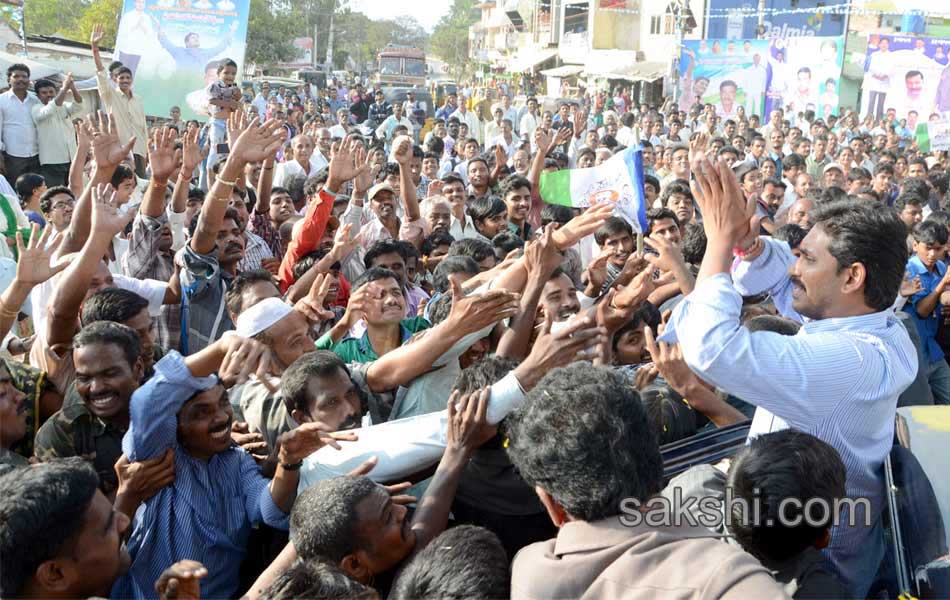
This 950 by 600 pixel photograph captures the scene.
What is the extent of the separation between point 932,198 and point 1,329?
1000cm

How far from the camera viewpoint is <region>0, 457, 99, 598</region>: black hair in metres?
1.95

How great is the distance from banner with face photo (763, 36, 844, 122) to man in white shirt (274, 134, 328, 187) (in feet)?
56.4

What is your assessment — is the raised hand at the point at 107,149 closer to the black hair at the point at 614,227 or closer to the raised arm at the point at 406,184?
the raised arm at the point at 406,184

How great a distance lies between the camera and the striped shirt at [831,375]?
210 cm

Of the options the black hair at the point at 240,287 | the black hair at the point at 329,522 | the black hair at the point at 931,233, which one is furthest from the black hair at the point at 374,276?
the black hair at the point at 931,233

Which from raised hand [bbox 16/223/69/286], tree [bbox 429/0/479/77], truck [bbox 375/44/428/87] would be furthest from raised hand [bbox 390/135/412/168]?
tree [bbox 429/0/479/77]

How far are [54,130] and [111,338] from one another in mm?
8352

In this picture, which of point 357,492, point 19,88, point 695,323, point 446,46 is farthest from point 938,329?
point 446,46

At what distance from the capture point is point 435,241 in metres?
5.98

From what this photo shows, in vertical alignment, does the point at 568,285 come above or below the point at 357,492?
above

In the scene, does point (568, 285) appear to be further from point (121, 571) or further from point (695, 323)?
point (121, 571)

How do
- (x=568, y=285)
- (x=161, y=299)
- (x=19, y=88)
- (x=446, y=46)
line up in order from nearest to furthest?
(x=568, y=285) < (x=161, y=299) < (x=19, y=88) < (x=446, y=46)

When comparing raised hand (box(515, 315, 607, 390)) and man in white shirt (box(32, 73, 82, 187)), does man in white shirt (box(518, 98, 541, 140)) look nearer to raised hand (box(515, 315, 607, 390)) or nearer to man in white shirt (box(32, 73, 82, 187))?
man in white shirt (box(32, 73, 82, 187))

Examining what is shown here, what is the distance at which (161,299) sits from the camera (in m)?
4.26
